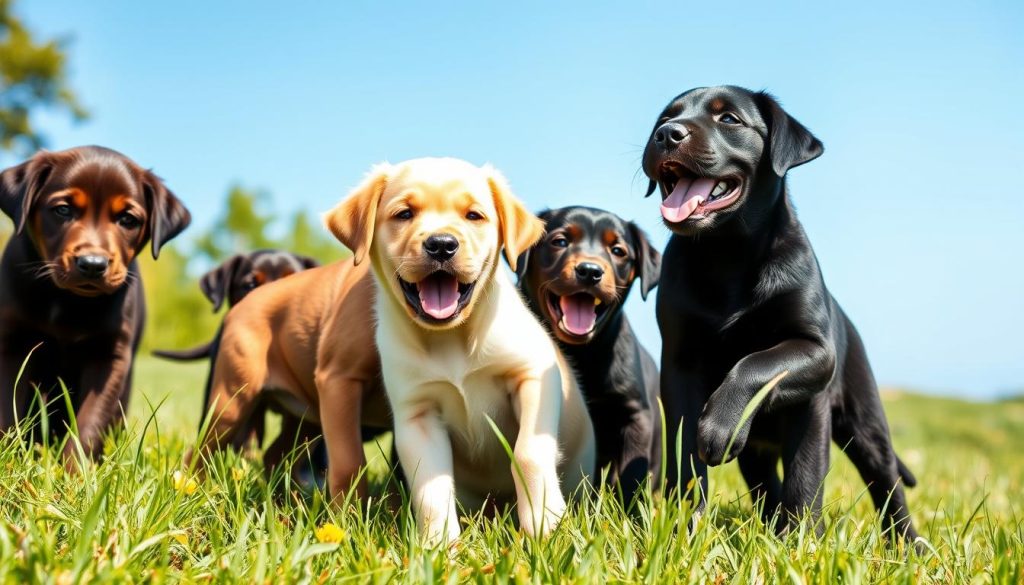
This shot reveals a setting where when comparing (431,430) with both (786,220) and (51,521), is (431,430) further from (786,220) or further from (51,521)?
(786,220)

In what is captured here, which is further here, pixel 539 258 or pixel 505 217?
Answer: pixel 539 258

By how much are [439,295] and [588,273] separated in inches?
43.4

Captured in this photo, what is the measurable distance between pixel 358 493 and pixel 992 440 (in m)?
13.4

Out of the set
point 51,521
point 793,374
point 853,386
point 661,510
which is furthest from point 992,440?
point 51,521

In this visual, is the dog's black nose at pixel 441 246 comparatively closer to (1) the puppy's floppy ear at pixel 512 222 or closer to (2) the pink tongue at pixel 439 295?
(2) the pink tongue at pixel 439 295

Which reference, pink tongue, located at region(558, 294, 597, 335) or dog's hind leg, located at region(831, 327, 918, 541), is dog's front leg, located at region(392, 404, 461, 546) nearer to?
pink tongue, located at region(558, 294, 597, 335)

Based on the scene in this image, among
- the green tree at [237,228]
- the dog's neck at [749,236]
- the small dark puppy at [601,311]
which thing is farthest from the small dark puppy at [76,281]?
the green tree at [237,228]

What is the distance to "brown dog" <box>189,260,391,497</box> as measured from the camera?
3.75 m

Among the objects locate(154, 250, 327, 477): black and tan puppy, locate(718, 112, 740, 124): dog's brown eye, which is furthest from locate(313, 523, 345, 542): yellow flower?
locate(154, 250, 327, 477): black and tan puppy

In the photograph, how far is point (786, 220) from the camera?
3.56 m

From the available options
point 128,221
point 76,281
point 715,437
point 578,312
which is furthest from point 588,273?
point 76,281

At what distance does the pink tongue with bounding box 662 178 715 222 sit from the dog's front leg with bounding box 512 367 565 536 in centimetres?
76

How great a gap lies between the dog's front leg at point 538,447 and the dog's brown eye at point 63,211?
2210 millimetres

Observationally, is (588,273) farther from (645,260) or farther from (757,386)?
(757,386)
